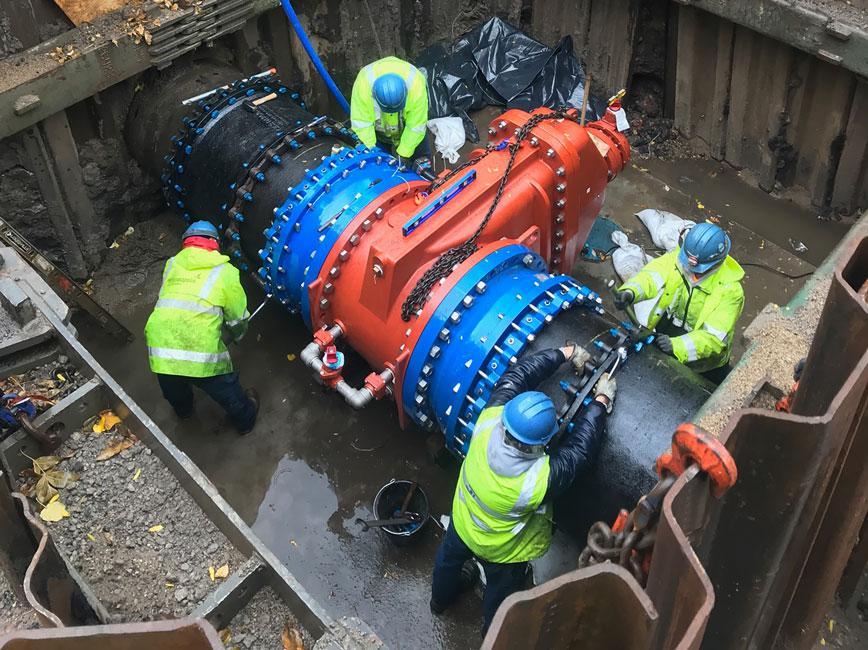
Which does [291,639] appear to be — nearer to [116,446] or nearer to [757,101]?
[116,446]

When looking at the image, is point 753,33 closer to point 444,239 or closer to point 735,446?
point 444,239

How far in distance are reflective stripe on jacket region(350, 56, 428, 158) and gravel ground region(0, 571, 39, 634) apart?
3934mm

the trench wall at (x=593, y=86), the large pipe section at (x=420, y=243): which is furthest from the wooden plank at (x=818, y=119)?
the large pipe section at (x=420, y=243)

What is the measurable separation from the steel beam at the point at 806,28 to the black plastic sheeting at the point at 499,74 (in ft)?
5.81

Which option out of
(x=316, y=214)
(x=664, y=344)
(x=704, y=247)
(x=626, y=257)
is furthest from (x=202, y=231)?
(x=626, y=257)

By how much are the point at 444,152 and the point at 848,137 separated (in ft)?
11.1

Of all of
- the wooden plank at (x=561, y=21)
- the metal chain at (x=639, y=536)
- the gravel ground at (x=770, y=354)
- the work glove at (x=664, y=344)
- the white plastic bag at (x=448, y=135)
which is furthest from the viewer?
the wooden plank at (x=561, y=21)

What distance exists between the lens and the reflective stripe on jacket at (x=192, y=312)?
516 cm

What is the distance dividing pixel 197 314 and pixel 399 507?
5.80 feet

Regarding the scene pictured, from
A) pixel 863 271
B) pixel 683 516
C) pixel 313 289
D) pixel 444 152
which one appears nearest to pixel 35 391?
pixel 313 289

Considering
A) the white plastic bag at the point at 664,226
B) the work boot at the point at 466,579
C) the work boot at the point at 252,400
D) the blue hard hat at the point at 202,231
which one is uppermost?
the blue hard hat at the point at 202,231

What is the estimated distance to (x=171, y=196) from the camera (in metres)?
5.98

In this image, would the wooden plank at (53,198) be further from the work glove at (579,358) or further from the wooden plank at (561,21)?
the wooden plank at (561,21)

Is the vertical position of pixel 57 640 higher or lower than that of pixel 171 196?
higher
